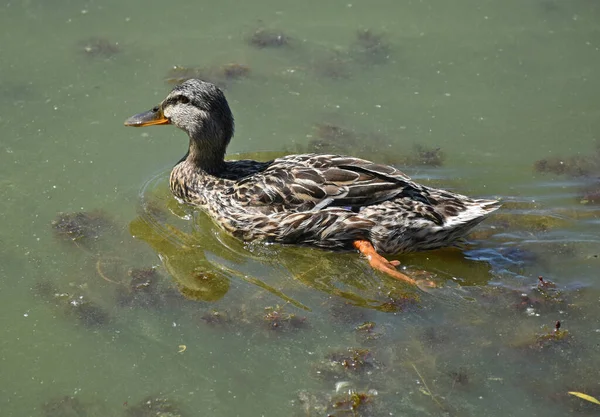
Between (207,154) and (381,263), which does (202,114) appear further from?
(381,263)

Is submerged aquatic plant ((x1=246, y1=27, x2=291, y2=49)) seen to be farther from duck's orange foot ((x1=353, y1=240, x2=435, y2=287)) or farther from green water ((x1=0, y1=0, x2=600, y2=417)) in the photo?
duck's orange foot ((x1=353, y1=240, x2=435, y2=287))

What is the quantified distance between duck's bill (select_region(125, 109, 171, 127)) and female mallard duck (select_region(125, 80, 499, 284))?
49cm

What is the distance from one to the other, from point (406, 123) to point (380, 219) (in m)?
2.28

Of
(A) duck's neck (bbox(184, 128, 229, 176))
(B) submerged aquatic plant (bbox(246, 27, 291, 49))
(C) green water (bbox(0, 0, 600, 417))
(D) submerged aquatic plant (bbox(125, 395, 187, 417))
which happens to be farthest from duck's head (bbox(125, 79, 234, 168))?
(D) submerged aquatic plant (bbox(125, 395, 187, 417))

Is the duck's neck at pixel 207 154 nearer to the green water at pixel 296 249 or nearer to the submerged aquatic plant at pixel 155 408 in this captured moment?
the green water at pixel 296 249

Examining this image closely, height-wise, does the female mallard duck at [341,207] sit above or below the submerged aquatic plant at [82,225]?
above

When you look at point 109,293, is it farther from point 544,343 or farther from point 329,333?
point 544,343

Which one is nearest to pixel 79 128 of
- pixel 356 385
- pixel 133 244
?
pixel 133 244

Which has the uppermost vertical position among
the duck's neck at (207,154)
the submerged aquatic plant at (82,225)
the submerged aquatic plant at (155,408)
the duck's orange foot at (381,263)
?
the duck's neck at (207,154)

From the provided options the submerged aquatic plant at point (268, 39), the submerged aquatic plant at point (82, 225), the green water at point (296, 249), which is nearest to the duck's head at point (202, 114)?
the green water at point (296, 249)

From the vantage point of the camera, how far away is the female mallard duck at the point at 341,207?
814 cm

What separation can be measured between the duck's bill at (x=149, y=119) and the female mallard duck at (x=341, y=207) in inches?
19.5

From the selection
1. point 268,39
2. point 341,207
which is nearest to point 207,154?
point 341,207

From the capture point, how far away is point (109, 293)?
7.88 metres
